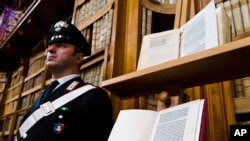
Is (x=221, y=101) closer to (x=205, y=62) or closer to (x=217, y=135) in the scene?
(x=217, y=135)

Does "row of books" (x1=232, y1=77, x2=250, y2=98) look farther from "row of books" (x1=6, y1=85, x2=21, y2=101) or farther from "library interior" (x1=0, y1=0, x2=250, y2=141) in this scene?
"row of books" (x1=6, y1=85, x2=21, y2=101)

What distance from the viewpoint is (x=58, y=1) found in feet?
8.13

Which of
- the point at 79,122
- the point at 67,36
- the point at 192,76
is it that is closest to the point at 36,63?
the point at 67,36

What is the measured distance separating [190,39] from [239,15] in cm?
41

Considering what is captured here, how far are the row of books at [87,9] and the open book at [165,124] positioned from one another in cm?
105

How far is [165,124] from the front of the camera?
2.04ft

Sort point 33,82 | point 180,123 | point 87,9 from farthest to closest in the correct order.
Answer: point 33,82 < point 87,9 < point 180,123

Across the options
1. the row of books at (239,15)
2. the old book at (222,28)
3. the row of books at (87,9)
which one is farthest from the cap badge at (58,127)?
the row of books at (87,9)

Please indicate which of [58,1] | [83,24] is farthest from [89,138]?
[58,1]

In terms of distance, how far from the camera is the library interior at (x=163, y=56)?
659 mm

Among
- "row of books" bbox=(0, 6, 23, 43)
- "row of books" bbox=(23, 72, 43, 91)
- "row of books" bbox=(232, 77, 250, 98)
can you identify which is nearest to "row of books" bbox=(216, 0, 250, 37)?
"row of books" bbox=(232, 77, 250, 98)

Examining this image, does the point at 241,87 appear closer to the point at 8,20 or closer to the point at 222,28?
the point at 222,28

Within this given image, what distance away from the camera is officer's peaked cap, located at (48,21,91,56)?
1240 mm

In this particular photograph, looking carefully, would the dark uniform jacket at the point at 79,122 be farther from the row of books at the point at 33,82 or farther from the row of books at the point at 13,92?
the row of books at the point at 13,92
